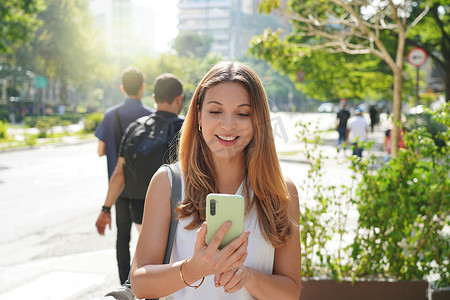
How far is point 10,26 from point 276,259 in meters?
17.6

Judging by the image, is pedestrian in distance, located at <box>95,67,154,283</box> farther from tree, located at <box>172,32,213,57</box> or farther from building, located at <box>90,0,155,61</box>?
building, located at <box>90,0,155,61</box>

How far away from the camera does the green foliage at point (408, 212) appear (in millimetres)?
3740

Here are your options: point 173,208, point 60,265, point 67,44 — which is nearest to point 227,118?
point 173,208

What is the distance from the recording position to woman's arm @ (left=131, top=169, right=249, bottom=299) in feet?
4.70

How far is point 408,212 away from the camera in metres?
3.73

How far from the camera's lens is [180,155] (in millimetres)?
1946

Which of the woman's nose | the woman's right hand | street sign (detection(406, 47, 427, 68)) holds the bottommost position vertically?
the woman's right hand

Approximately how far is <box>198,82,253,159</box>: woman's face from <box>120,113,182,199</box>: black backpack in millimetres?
1614

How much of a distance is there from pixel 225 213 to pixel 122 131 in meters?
3.20

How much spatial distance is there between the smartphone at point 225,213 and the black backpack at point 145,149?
1955 millimetres

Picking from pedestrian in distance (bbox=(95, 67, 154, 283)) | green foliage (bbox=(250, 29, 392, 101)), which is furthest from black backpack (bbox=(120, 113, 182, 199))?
green foliage (bbox=(250, 29, 392, 101))

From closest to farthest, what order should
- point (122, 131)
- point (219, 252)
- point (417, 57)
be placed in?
point (219, 252) < point (122, 131) < point (417, 57)

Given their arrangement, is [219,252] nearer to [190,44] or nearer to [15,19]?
[15,19]

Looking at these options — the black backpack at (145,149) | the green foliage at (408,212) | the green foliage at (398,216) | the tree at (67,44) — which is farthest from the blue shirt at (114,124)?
the tree at (67,44)
